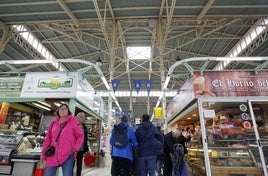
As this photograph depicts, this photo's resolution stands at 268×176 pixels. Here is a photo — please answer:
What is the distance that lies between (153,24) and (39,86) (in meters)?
8.26

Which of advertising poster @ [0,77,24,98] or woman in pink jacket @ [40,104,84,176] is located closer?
woman in pink jacket @ [40,104,84,176]

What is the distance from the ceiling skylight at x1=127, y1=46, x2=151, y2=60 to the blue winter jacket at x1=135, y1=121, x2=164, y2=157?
11139mm

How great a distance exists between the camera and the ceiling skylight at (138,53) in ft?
48.5

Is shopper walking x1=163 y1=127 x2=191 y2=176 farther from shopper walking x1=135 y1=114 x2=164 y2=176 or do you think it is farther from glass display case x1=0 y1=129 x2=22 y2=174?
glass display case x1=0 y1=129 x2=22 y2=174

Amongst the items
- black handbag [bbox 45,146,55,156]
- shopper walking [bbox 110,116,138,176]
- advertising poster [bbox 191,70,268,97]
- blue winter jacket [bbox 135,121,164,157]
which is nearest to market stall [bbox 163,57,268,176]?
advertising poster [bbox 191,70,268,97]

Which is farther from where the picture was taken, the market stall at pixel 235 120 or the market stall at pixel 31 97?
the market stall at pixel 235 120

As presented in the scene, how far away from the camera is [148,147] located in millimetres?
4059

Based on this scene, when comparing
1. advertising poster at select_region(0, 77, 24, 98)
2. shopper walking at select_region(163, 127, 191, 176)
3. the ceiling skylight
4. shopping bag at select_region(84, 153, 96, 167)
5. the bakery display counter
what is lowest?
shopping bag at select_region(84, 153, 96, 167)

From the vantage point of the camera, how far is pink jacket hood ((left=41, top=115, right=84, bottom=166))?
2986 millimetres

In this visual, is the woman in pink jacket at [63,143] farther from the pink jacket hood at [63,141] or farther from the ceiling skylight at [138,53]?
the ceiling skylight at [138,53]

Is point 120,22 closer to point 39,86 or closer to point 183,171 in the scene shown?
point 39,86

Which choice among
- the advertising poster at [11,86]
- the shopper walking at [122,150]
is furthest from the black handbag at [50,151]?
the advertising poster at [11,86]

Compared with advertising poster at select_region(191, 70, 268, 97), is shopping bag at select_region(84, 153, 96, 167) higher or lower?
lower

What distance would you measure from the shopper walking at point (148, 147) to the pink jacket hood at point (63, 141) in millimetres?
1482
